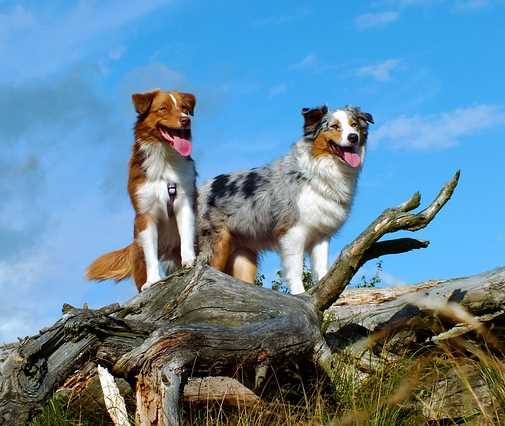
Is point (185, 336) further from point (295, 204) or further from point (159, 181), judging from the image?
point (295, 204)

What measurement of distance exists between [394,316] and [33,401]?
158 inches

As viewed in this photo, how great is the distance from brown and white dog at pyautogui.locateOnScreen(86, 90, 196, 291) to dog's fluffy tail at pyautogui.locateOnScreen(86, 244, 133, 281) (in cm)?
106

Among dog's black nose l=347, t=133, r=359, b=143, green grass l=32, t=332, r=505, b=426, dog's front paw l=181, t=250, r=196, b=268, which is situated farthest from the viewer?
dog's black nose l=347, t=133, r=359, b=143

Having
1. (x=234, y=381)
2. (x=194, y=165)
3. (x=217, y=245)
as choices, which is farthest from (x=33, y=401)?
(x=217, y=245)

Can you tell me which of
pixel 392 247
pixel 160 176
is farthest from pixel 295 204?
pixel 392 247

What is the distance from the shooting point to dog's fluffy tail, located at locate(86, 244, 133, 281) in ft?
33.3

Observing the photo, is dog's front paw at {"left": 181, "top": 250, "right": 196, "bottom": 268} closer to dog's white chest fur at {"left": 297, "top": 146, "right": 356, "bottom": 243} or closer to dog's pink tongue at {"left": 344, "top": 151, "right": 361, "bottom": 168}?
dog's white chest fur at {"left": 297, "top": 146, "right": 356, "bottom": 243}

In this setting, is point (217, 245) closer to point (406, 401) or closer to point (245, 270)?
point (245, 270)

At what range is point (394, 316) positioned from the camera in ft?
26.3

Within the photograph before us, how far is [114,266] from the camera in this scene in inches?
402

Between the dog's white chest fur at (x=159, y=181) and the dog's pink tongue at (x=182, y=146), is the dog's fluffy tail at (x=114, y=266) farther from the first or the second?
the dog's pink tongue at (x=182, y=146)

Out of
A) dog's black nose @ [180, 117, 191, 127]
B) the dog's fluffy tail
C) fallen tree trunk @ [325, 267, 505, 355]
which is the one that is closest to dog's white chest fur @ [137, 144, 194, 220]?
dog's black nose @ [180, 117, 191, 127]

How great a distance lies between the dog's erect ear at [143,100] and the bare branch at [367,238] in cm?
294

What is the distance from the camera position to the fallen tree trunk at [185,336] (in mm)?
5160
